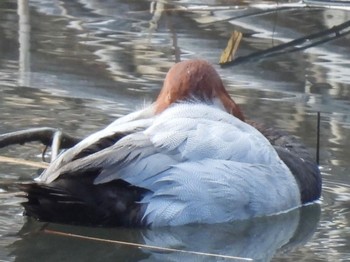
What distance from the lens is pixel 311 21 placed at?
10.4 m

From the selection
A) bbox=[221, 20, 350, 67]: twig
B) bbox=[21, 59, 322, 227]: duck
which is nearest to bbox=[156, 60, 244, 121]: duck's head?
bbox=[21, 59, 322, 227]: duck

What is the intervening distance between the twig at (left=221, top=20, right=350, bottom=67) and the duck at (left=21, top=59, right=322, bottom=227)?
2.80m

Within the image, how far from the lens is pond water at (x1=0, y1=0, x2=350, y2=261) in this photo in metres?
5.39

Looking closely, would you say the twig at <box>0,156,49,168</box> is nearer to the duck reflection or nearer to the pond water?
the pond water

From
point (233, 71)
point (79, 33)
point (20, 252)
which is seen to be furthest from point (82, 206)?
point (79, 33)

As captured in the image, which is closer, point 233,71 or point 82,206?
point 82,206

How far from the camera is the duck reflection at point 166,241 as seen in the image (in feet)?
17.1

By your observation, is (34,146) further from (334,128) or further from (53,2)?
(53,2)

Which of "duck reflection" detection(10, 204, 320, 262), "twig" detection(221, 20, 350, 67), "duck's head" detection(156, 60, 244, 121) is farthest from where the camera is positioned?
"twig" detection(221, 20, 350, 67)

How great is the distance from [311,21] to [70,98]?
10.9 ft

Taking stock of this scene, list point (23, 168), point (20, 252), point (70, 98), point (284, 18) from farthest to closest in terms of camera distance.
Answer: point (284, 18)
point (70, 98)
point (23, 168)
point (20, 252)

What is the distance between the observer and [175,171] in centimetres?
551

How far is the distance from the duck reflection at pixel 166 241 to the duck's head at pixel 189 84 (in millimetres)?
604

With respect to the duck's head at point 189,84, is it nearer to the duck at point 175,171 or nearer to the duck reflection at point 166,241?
the duck at point 175,171
